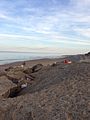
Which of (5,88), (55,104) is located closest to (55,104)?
(55,104)

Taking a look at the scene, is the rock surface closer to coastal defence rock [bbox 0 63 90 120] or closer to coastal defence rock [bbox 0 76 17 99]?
coastal defence rock [bbox 0 63 90 120]

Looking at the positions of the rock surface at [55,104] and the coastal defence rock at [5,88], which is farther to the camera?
the coastal defence rock at [5,88]

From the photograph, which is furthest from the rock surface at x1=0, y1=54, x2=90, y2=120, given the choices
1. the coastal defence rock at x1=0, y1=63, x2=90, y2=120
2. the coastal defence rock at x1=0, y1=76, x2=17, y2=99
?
the coastal defence rock at x1=0, y1=76, x2=17, y2=99

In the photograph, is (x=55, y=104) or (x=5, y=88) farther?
(x=5, y=88)

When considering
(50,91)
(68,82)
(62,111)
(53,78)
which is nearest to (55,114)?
(62,111)

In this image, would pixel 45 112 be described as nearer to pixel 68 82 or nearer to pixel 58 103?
pixel 58 103

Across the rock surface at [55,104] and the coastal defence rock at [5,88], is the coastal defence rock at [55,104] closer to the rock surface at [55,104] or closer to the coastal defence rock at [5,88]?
the rock surface at [55,104]

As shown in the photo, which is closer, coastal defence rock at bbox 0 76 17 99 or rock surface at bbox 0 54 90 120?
rock surface at bbox 0 54 90 120

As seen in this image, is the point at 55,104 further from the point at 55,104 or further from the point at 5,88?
the point at 5,88

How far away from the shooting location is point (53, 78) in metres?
7.89

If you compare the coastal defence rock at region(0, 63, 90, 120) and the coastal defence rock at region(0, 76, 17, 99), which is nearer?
the coastal defence rock at region(0, 63, 90, 120)

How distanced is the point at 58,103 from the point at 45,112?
1.15 ft

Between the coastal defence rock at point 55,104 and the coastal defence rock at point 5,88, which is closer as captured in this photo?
the coastal defence rock at point 55,104

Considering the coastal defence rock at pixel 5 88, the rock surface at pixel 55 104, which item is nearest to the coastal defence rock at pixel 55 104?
the rock surface at pixel 55 104
